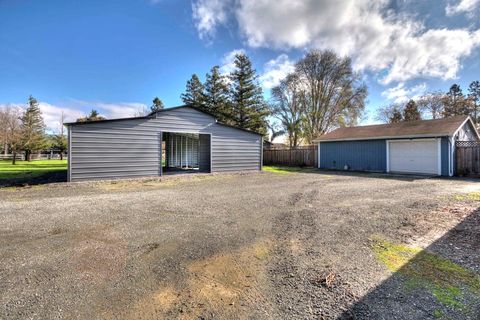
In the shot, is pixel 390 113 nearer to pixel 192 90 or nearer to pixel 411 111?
pixel 411 111

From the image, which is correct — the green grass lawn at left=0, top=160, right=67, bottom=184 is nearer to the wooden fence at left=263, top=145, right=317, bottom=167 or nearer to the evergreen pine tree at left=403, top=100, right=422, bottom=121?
the wooden fence at left=263, top=145, right=317, bottom=167

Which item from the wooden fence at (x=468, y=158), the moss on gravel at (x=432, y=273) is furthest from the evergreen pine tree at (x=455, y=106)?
the moss on gravel at (x=432, y=273)

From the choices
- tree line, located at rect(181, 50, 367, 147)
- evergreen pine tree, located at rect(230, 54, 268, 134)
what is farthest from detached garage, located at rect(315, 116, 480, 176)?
evergreen pine tree, located at rect(230, 54, 268, 134)

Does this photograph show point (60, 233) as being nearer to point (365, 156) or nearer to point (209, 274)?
point (209, 274)

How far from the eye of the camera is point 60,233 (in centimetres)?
378

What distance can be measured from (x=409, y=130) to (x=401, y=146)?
102 centimetres

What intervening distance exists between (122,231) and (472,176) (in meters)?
15.6

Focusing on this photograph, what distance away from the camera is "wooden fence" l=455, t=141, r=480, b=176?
11.6 meters

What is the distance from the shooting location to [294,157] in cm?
2058

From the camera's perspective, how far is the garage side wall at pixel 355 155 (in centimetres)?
1459

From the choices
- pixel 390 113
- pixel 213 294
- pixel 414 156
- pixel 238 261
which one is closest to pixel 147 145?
pixel 238 261

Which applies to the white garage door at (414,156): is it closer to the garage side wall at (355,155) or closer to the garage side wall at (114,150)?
the garage side wall at (355,155)

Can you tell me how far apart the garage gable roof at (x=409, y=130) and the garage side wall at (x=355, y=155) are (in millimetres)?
402

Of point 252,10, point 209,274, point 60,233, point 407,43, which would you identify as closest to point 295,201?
point 209,274
